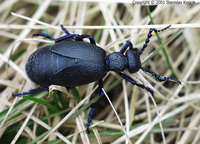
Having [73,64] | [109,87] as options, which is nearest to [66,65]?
[73,64]

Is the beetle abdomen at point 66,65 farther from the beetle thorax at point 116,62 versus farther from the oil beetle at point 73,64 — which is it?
the beetle thorax at point 116,62

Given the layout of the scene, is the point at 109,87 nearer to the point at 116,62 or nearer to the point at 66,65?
the point at 116,62

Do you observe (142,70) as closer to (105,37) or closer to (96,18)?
(105,37)

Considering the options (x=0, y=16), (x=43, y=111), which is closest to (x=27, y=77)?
(x=43, y=111)

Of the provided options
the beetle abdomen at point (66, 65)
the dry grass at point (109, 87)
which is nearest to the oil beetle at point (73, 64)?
the beetle abdomen at point (66, 65)

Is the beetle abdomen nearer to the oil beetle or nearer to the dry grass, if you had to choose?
the oil beetle

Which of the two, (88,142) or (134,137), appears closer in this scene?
(88,142)
